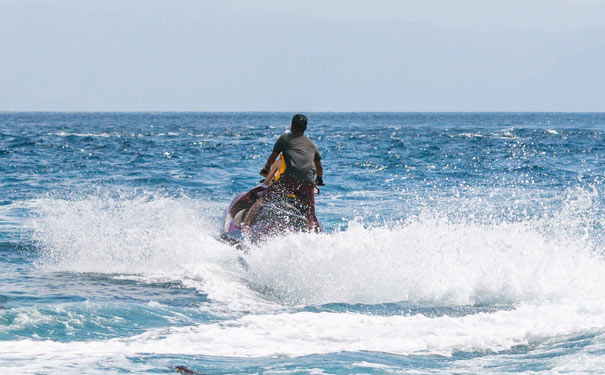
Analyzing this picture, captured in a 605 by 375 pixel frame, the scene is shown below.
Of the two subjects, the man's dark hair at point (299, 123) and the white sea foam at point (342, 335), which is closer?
the white sea foam at point (342, 335)

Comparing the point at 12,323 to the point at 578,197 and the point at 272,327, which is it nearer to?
the point at 272,327

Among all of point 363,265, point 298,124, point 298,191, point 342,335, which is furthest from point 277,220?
point 342,335

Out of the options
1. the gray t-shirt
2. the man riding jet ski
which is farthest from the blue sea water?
the gray t-shirt

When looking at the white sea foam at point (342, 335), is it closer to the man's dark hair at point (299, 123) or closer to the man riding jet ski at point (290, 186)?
the man riding jet ski at point (290, 186)

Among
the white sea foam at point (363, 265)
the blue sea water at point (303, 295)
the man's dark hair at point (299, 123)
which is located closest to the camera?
the blue sea water at point (303, 295)

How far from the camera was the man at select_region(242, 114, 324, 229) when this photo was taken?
31.0ft

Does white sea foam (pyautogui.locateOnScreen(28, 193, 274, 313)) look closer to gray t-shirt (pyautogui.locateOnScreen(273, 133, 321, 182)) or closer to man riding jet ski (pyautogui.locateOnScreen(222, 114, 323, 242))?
man riding jet ski (pyautogui.locateOnScreen(222, 114, 323, 242))

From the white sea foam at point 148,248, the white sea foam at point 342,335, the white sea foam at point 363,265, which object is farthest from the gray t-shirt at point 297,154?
the white sea foam at point 342,335

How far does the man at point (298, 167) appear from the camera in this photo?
9.45 metres

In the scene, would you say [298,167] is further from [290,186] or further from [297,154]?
[290,186]

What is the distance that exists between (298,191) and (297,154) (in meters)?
0.52

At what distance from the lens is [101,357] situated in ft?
18.9

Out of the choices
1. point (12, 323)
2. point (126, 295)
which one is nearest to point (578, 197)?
point (126, 295)

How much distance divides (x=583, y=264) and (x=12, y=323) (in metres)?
6.19
